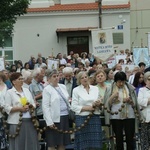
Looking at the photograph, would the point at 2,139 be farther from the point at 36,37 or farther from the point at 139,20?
the point at 139,20

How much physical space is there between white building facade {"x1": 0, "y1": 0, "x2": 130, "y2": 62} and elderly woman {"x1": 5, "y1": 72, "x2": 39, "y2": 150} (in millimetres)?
22343

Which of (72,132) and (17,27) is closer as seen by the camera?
(72,132)

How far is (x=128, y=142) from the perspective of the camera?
11398mm

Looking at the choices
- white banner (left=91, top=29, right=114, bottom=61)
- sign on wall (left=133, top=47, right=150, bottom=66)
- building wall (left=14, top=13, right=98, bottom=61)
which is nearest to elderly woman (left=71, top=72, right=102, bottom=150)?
white banner (left=91, top=29, right=114, bottom=61)

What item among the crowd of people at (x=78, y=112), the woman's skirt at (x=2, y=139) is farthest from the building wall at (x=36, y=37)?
the woman's skirt at (x=2, y=139)

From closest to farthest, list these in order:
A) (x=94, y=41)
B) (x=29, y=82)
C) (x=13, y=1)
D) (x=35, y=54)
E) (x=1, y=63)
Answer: (x=29, y=82) → (x=1, y=63) → (x=94, y=41) → (x=13, y=1) → (x=35, y=54)

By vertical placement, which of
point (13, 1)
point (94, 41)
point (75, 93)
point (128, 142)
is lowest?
point (128, 142)

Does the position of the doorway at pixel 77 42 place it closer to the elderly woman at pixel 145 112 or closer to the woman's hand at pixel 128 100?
the elderly woman at pixel 145 112

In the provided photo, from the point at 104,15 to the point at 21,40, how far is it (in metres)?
5.21

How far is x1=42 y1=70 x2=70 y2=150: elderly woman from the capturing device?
10.9m

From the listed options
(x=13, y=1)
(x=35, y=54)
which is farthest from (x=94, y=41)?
(x=35, y=54)

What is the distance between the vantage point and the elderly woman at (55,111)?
35.9 feet

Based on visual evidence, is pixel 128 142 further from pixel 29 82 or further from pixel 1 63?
pixel 1 63

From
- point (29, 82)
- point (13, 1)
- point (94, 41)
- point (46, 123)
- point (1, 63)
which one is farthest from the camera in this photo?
point (13, 1)
